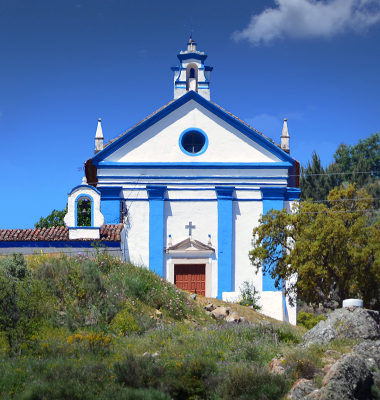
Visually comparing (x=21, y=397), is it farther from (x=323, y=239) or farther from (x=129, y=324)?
(x=323, y=239)

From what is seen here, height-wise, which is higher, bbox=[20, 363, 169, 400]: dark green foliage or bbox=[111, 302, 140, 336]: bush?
bbox=[111, 302, 140, 336]: bush

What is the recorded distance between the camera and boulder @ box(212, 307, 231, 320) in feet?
49.7

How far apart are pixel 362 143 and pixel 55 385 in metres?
45.7

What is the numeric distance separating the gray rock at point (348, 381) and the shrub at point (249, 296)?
36.7ft

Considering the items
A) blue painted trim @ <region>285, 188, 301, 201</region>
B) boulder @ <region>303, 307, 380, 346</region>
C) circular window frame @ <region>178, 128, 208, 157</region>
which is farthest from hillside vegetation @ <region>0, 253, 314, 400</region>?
blue painted trim @ <region>285, 188, 301, 201</region>

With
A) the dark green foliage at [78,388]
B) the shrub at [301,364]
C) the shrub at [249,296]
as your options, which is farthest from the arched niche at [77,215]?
the shrub at [301,364]

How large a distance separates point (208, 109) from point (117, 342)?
1387 cm

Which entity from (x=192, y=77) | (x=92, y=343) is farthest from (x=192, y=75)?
(x=92, y=343)

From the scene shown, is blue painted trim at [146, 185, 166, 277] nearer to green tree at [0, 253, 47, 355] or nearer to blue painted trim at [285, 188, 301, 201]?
blue painted trim at [285, 188, 301, 201]

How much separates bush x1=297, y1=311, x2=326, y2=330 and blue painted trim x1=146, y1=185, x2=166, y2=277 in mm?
6090

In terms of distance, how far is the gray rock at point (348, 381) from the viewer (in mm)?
8164

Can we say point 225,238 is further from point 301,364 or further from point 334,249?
point 301,364

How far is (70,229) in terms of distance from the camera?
18.7m

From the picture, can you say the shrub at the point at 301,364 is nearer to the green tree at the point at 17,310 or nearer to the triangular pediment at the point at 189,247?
the green tree at the point at 17,310
